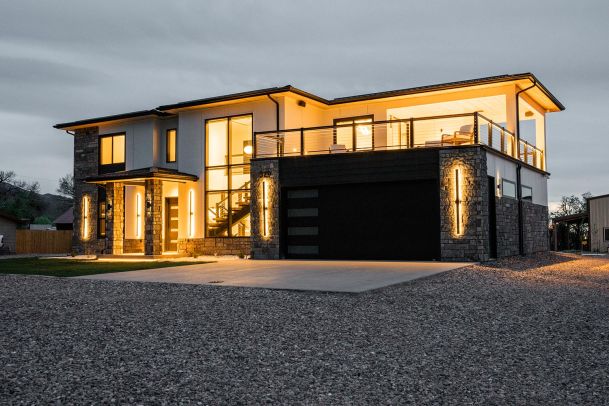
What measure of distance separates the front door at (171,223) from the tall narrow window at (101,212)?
3789 millimetres

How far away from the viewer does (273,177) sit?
18297 millimetres

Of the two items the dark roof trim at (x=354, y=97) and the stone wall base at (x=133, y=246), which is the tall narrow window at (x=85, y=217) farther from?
the dark roof trim at (x=354, y=97)

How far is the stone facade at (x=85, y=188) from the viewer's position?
963 inches

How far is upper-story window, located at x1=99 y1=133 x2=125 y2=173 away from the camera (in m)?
24.1

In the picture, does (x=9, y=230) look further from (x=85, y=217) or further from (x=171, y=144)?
(x=171, y=144)

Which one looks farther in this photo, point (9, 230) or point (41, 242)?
point (9, 230)

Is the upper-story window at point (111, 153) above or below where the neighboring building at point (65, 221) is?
above

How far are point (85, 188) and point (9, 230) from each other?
10.3 metres

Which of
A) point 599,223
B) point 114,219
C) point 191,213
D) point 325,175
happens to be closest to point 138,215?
point 114,219

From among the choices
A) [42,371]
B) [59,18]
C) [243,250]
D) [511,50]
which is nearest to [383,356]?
[42,371]

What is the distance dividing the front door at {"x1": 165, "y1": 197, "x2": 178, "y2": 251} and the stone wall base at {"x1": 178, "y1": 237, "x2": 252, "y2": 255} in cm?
118

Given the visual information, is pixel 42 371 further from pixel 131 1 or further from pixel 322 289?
pixel 131 1

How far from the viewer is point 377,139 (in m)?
20.7

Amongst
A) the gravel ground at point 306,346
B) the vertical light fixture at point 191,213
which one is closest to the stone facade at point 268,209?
the vertical light fixture at point 191,213
